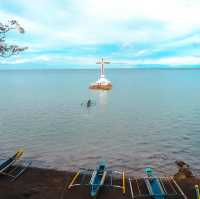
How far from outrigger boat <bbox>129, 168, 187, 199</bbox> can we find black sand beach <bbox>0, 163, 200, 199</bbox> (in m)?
0.51

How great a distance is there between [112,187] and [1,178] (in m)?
8.56

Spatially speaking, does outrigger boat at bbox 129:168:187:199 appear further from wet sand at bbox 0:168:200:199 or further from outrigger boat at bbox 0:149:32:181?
outrigger boat at bbox 0:149:32:181

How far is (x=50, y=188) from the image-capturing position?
18.8 metres

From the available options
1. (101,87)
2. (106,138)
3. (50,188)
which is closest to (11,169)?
(50,188)

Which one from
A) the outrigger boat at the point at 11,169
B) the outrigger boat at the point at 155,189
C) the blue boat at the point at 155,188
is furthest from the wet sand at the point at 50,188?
the blue boat at the point at 155,188

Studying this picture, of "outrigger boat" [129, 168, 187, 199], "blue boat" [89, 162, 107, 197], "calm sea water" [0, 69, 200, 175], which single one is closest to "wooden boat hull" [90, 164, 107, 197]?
"blue boat" [89, 162, 107, 197]

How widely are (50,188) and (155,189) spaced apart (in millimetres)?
7404

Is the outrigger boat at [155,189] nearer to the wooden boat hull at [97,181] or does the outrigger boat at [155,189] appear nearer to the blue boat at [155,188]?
the blue boat at [155,188]

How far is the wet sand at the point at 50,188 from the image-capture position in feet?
58.2

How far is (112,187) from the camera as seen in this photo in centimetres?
1895

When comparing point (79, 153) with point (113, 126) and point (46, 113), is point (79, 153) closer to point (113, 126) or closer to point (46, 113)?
point (113, 126)

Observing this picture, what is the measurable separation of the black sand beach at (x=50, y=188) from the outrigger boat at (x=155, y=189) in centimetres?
51

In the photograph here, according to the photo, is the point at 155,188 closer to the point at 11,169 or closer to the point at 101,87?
the point at 11,169

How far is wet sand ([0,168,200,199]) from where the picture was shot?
1775 cm
